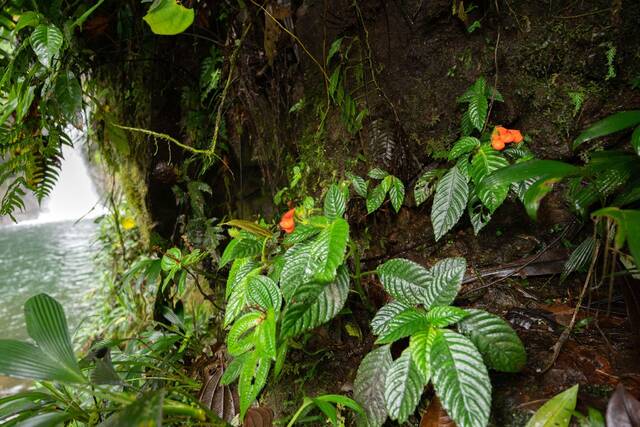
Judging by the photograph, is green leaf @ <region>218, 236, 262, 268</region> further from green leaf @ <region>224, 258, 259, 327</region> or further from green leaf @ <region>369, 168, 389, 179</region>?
green leaf @ <region>369, 168, 389, 179</region>

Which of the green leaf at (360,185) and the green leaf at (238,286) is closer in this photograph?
the green leaf at (238,286)

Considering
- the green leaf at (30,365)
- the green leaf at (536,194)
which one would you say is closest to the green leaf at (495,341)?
the green leaf at (536,194)

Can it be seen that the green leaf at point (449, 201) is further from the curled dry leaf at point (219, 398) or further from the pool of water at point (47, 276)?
the pool of water at point (47, 276)

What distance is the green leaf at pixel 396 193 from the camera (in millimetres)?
1090

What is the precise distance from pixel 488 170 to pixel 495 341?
1.50 feet

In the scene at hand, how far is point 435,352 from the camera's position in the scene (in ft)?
2.14

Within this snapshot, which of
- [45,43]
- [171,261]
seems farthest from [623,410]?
[45,43]

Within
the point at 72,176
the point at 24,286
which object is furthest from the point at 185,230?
the point at 72,176

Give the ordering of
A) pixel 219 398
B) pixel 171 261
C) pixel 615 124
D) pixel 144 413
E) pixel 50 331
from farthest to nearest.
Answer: pixel 171 261, pixel 219 398, pixel 615 124, pixel 50 331, pixel 144 413

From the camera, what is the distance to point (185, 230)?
1.84 meters

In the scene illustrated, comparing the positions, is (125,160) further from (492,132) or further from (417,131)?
(492,132)

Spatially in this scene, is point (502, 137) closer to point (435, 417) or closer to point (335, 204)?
point (335, 204)

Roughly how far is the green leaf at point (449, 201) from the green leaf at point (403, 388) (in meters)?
0.38

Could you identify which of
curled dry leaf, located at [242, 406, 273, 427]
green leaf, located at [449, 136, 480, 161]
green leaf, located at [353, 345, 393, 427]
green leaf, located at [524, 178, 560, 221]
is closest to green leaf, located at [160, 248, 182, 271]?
curled dry leaf, located at [242, 406, 273, 427]
